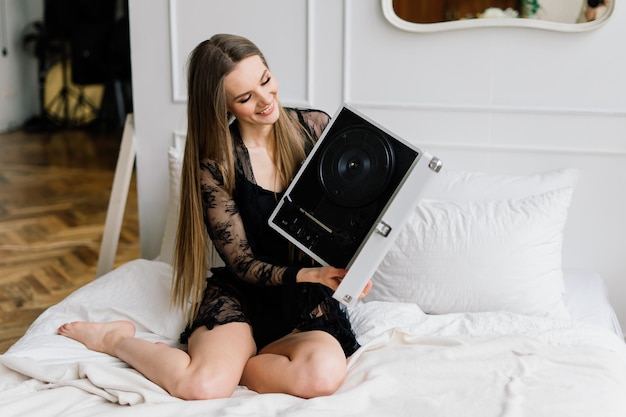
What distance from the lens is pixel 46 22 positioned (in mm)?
6637

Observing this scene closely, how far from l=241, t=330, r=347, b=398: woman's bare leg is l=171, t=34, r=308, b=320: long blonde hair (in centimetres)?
26

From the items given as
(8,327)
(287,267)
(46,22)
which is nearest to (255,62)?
(287,267)

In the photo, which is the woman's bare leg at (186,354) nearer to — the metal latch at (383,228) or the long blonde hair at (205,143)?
the long blonde hair at (205,143)

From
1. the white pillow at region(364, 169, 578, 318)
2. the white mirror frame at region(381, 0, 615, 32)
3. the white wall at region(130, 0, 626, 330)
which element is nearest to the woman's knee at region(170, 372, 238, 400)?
the white pillow at region(364, 169, 578, 318)

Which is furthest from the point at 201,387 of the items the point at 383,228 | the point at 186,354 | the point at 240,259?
the point at 383,228

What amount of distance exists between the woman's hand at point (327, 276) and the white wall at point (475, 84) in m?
0.82

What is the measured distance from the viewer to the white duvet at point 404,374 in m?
1.59

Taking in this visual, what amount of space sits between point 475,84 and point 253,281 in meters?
0.95

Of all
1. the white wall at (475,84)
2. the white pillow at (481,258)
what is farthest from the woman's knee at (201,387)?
the white wall at (475,84)

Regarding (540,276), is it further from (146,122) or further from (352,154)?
(146,122)

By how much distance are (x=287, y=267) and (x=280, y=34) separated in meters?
0.93

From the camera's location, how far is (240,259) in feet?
6.42

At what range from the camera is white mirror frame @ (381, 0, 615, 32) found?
228cm

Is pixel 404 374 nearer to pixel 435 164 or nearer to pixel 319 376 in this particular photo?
pixel 319 376
